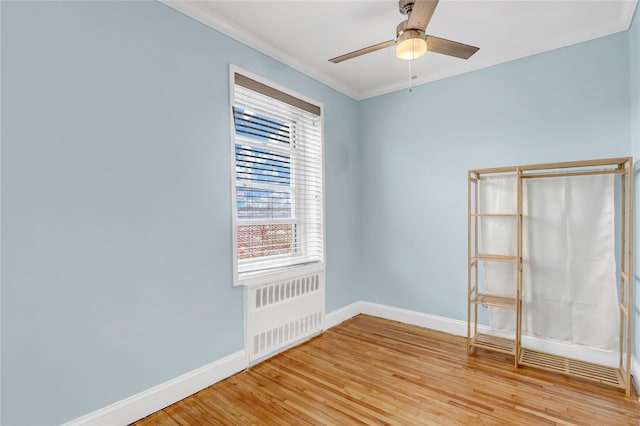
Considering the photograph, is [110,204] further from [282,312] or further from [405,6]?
[405,6]

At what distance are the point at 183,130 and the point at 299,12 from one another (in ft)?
3.95

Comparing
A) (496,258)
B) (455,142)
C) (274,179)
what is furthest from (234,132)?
(496,258)

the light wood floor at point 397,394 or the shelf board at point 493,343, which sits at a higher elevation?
the shelf board at point 493,343

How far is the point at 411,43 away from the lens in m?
1.81

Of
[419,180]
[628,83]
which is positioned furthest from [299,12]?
[628,83]

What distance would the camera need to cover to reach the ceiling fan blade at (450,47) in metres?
1.91

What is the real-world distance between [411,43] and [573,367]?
270cm

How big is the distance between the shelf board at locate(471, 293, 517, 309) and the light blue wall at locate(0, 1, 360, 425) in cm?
210

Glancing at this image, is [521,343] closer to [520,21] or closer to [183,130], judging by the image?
[520,21]

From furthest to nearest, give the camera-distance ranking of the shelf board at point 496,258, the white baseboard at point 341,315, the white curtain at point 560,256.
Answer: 1. the white baseboard at point 341,315
2. the shelf board at point 496,258
3. the white curtain at point 560,256

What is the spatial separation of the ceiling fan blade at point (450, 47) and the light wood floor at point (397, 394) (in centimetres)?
230

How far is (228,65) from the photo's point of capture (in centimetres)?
241

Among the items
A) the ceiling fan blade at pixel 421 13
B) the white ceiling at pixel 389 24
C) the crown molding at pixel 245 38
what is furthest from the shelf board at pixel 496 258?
the crown molding at pixel 245 38

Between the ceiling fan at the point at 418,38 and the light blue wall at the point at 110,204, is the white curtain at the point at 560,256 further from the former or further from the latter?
the light blue wall at the point at 110,204
